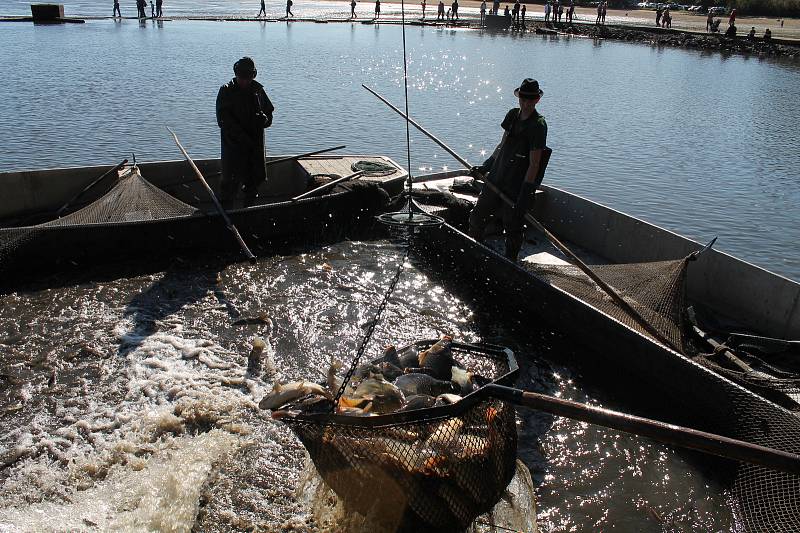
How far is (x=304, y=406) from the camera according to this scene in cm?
427

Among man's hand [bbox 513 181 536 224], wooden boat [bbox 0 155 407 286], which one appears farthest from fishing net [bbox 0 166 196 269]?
man's hand [bbox 513 181 536 224]

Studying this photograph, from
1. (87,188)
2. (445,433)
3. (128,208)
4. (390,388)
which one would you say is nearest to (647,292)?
(390,388)

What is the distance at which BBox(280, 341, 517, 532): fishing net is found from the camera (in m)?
3.85

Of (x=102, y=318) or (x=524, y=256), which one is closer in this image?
(x=102, y=318)

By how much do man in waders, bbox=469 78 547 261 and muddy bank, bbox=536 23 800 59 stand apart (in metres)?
42.3

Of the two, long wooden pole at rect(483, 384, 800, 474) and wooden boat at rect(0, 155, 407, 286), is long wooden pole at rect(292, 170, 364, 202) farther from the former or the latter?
long wooden pole at rect(483, 384, 800, 474)

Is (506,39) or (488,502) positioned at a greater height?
(506,39)

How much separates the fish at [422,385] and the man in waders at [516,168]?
Answer: 3.76 m

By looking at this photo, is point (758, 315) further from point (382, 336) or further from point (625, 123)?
point (625, 123)

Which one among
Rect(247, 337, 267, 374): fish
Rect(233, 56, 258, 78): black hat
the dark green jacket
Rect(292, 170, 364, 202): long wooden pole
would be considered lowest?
Rect(247, 337, 267, 374): fish

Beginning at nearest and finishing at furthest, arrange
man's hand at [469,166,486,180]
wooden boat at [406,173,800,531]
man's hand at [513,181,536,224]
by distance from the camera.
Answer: wooden boat at [406,173,800,531], man's hand at [513,181,536,224], man's hand at [469,166,486,180]

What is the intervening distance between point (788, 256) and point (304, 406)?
37.3 feet

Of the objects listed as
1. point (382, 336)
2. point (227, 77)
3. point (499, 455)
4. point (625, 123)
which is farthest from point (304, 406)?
point (227, 77)

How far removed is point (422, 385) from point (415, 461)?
794 millimetres
